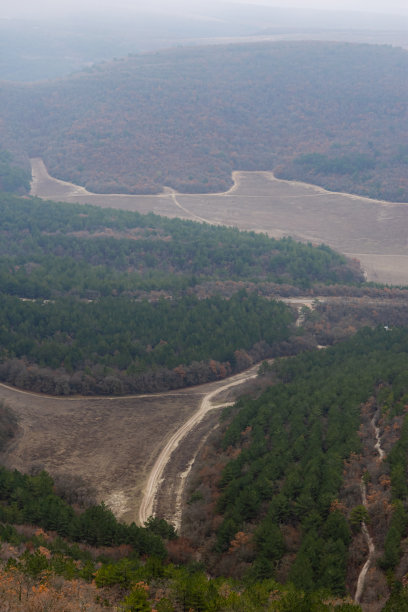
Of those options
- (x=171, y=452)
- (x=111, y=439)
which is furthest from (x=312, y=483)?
(x=111, y=439)

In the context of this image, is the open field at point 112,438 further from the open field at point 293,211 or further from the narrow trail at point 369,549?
the open field at point 293,211

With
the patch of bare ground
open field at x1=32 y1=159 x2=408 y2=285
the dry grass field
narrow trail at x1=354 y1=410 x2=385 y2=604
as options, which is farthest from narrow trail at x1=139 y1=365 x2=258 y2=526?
open field at x1=32 y1=159 x2=408 y2=285

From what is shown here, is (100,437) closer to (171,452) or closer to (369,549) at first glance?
(171,452)

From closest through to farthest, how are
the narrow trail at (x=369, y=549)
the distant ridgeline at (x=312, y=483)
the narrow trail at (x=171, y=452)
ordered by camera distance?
the narrow trail at (x=369, y=549) → the distant ridgeline at (x=312, y=483) → the narrow trail at (x=171, y=452)

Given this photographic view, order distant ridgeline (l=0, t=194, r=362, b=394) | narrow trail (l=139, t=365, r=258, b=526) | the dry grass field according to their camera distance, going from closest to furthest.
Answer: narrow trail (l=139, t=365, r=258, b=526), the dry grass field, distant ridgeline (l=0, t=194, r=362, b=394)

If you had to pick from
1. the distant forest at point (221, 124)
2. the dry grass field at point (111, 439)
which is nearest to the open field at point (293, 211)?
the distant forest at point (221, 124)

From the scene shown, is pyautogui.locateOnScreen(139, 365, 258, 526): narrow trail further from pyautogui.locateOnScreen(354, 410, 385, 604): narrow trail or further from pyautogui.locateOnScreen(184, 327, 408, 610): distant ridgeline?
pyautogui.locateOnScreen(354, 410, 385, 604): narrow trail

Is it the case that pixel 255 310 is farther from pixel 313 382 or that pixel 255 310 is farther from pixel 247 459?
pixel 247 459

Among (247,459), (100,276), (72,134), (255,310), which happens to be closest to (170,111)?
(72,134)

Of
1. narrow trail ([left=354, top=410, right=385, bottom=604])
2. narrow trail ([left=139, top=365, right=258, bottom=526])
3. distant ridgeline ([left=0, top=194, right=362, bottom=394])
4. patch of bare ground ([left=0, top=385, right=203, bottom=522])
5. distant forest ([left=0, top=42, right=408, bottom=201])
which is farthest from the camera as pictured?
distant forest ([left=0, top=42, right=408, bottom=201])
